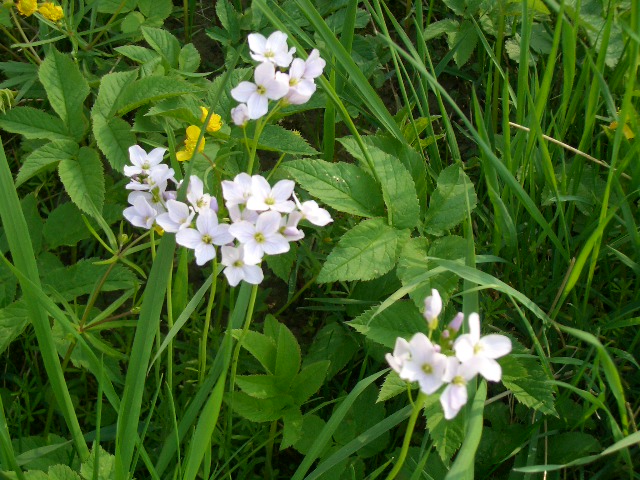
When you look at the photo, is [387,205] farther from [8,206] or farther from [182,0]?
[182,0]

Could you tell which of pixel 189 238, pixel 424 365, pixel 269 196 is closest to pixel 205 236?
pixel 189 238

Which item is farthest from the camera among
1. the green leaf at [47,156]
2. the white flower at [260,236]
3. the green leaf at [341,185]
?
the green leaf at [47,156]

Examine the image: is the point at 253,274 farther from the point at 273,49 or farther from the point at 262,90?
the point at 273,49

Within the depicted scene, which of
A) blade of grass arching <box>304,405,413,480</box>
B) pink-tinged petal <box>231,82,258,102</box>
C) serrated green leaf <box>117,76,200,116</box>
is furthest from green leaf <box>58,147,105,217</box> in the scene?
blade of grass arching <box>304,405,413,480</box>

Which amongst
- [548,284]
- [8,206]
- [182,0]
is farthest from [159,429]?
[182,0]

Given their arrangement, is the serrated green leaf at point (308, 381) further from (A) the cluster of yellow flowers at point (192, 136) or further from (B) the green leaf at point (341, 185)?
(A) the cluster of yellow flowers at point (192, 136)

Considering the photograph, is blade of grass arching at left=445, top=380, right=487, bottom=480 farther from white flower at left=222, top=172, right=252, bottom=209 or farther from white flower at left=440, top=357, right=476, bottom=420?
white flower at left=222, top=172, right=252, bottom=209

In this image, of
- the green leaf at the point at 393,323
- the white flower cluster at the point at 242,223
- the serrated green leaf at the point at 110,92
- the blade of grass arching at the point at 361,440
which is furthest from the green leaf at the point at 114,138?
the blade of grass arching at the point at 361,440

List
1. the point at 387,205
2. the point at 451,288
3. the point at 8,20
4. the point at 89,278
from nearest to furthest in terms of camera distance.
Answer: the point at 451,288, the point at 387,205, the point at 89,278, the point at 8,20
